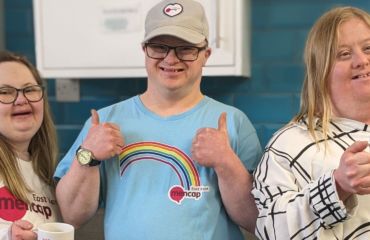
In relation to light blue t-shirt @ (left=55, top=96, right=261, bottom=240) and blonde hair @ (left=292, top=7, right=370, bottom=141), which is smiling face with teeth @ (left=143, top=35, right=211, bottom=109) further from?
blonde hair @ (left=292, top=7, right=370, bottom=141)

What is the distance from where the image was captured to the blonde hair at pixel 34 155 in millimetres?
1352

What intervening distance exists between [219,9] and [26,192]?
0.86 meters

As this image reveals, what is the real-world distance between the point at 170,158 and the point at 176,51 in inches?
11.1

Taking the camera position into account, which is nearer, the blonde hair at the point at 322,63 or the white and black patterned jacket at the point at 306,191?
the white and black patterned jacket at the point at 306,191

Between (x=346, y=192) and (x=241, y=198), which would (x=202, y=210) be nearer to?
(x=241, y=198)

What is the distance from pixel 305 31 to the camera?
2012mm

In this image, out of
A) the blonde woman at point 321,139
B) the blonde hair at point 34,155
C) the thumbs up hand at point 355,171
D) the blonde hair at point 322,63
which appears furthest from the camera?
the blonde hair at point 34,155

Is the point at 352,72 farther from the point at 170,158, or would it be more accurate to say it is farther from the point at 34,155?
the point at 34,155

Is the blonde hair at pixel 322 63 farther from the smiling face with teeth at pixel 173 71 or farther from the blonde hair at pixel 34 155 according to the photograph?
the blonde hair at pixel 34 155

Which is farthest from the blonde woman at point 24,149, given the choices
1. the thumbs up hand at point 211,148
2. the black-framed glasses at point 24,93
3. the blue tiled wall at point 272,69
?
the blue tiled wall at point 272,69

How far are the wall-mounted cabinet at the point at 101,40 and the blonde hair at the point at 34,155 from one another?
1.22 ft

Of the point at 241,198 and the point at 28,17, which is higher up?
the point at 28,17

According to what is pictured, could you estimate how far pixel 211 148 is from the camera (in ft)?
4.31

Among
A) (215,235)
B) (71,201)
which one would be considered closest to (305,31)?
(215,235)
